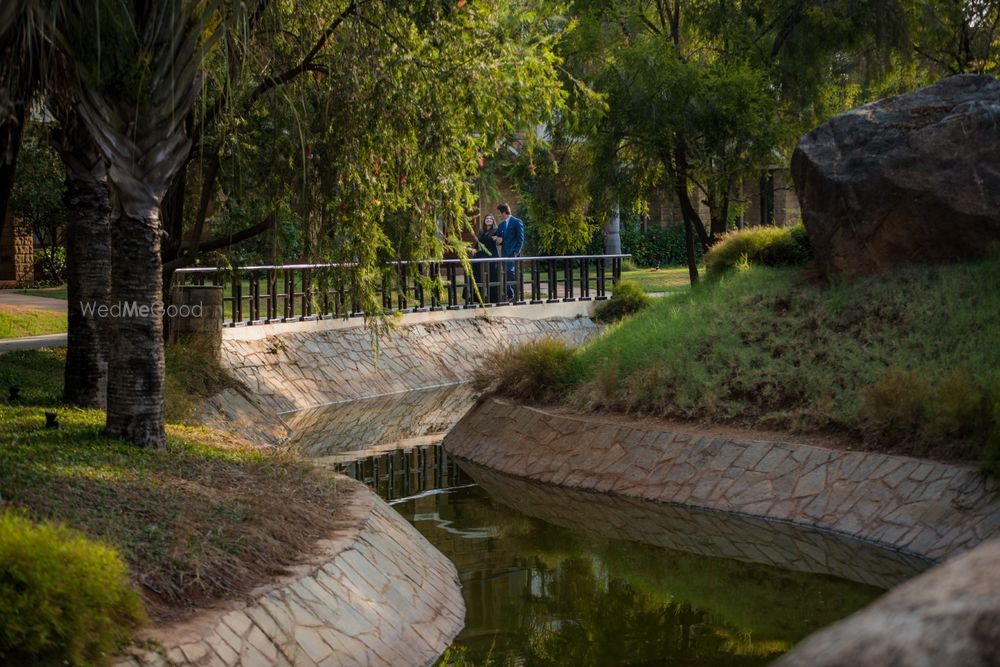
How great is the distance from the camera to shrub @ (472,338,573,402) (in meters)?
17.0

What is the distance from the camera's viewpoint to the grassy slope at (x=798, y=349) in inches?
548

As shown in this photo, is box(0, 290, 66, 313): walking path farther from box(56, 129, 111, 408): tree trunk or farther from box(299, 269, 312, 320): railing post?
box(56, 129, 111, 408): tree trunk

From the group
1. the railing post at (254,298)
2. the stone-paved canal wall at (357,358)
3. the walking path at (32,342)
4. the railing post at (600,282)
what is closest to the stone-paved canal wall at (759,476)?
the stone-paved canal wall at (357,358)

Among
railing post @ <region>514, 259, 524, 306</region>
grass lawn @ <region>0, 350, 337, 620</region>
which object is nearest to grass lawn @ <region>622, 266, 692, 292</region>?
railing post @ <region>514, 259, 524, 306</region>

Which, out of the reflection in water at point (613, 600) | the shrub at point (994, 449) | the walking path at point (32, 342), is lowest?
the reflection in water at point (613, 600)

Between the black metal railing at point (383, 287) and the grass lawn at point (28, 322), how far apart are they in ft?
8.37

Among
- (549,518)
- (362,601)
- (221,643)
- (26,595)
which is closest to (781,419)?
(549,518)

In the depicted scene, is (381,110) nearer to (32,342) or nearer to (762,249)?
(762,249)

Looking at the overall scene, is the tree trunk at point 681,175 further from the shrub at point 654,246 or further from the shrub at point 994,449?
the shrub at point 654,246

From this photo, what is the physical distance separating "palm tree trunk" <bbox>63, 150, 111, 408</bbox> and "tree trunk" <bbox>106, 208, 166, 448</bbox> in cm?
278

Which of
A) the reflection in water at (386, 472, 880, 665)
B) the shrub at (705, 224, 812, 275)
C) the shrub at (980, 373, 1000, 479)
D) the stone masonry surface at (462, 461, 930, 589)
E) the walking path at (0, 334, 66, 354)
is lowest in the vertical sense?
the reflection in water at (386, 472, 880, 665)

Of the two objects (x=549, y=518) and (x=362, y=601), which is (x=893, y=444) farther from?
(x=362, y=601)

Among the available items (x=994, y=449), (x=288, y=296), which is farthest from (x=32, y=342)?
(x=994, y=449)

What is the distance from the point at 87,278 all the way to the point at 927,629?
38.9 feet
